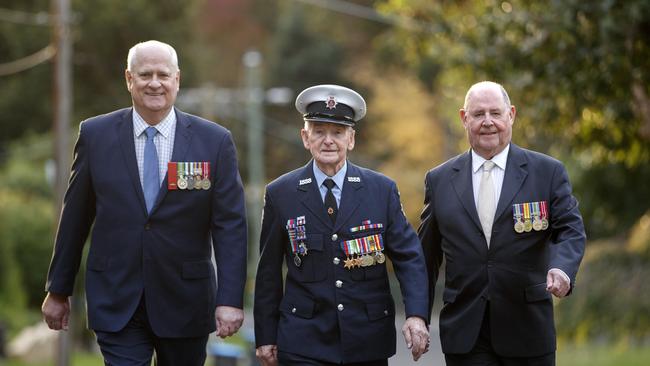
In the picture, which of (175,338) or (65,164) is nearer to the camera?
(175,338)

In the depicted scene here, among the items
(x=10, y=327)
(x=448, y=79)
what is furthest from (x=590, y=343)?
(x=10, y=327)

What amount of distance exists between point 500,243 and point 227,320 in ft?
4.70

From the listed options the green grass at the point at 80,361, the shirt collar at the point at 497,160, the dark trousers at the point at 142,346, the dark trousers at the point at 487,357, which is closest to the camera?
the dark trousers at the point at 142,346

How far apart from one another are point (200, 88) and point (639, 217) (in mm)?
29211

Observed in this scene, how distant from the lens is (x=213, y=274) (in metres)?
6.76

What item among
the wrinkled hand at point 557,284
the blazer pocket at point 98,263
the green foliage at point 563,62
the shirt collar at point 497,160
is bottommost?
the wrinkled hand at point 557,284

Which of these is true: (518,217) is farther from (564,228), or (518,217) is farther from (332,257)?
(332,257)

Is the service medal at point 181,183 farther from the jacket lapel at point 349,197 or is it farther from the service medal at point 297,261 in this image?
the jacket lapel at point 349,197

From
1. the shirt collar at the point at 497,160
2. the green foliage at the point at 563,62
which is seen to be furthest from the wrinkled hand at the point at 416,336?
the green foliage at the point at 563,62

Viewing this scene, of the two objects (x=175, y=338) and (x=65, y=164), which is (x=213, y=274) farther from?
(x=65, y=164)

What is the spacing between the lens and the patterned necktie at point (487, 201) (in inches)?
264

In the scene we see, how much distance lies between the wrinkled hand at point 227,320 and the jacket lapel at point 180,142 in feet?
2.03

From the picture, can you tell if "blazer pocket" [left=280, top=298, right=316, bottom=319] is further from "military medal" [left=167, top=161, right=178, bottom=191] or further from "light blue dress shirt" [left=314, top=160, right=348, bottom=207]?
"military medal" [left=167, top=161, right=178, bottom=191]

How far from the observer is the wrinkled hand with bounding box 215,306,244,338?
6445mm
